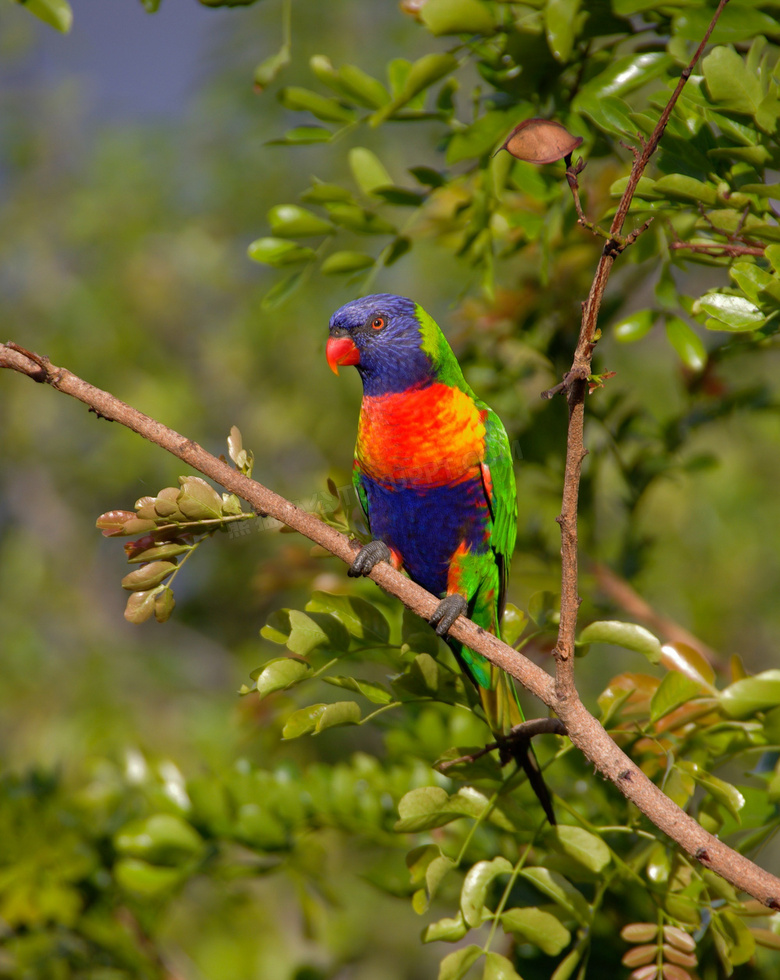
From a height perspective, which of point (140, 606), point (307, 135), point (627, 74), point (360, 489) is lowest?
point (360, 489)

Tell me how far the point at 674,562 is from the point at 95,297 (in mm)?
4031

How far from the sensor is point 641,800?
890 millimetres

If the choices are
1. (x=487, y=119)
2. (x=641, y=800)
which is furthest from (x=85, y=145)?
(x=641, y=800)

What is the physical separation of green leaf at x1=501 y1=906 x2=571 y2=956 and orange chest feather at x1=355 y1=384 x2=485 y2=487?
2.96ft

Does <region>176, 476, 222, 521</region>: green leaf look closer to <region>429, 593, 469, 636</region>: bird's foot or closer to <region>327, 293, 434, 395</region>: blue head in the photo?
<region>429, 593, 469, 636</region>: bird's foot

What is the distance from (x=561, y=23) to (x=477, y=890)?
1218 mm

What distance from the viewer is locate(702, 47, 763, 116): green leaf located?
3.22 feet

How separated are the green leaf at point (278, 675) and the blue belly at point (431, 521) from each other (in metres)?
0.76

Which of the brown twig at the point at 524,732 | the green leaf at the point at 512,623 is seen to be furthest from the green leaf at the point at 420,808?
the green leaf at the point at 512,623

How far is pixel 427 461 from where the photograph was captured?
1.73m

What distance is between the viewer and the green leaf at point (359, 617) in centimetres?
118

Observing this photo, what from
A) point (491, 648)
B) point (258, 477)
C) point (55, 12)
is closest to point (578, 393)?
point (491, 648)

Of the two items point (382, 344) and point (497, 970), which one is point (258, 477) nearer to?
point (382, 344)

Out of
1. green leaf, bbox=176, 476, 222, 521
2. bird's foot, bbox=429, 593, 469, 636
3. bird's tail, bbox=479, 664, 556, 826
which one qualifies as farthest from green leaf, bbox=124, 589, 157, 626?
bird's tail, bbox=479, 664, 556, 826
